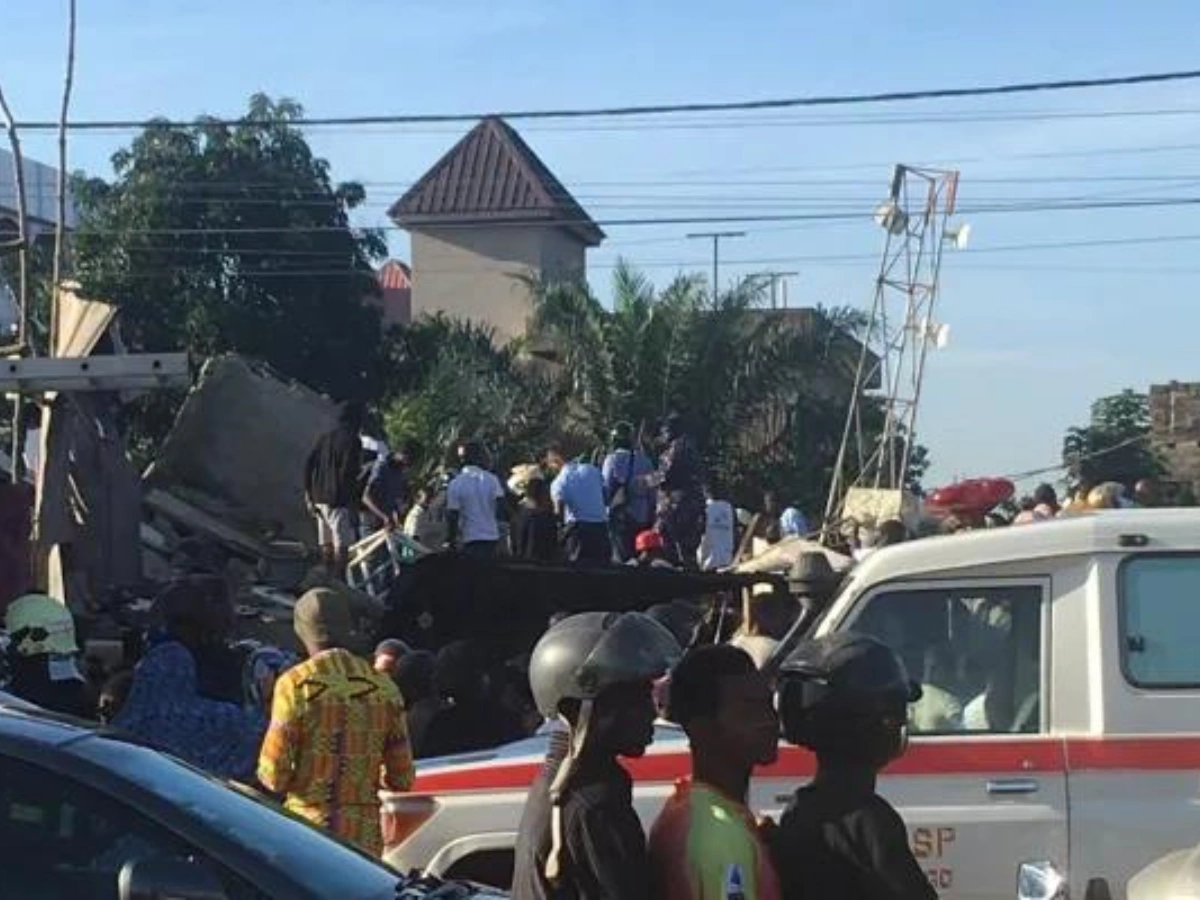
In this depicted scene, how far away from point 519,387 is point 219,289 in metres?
8.77

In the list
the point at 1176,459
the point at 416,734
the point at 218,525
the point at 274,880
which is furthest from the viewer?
the point at 1176,459

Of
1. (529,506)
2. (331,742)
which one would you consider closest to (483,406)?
(529,506)

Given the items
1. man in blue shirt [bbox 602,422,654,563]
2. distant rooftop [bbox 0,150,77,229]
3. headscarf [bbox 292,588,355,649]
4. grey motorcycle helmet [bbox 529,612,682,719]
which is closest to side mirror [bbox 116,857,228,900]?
grey motorcycle helmet [bbox 529,612,682,719]

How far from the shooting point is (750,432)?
31625 millimetres

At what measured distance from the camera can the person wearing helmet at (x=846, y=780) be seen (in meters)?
3.86

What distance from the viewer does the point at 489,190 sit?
56500 mm

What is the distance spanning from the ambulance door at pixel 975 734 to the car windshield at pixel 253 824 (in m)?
2.24

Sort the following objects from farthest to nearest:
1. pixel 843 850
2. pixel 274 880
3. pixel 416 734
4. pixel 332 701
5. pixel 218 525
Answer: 1. pixel 218 525
2. pixel 416 734
3. pixel 332 701
4. pixel 274 880
5. pixel 843 850

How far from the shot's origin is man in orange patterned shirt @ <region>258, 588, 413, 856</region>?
259 inches

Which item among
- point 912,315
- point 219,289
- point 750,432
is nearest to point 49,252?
point 219,289

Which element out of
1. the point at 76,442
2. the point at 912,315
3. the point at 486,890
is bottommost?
the point at 486,890

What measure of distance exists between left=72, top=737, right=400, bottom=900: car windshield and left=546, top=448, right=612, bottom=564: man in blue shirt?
1226cm

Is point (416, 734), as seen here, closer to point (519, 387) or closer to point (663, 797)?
point (663, 797)

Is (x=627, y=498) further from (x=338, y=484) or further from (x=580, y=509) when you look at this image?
(x=338, y=484)
